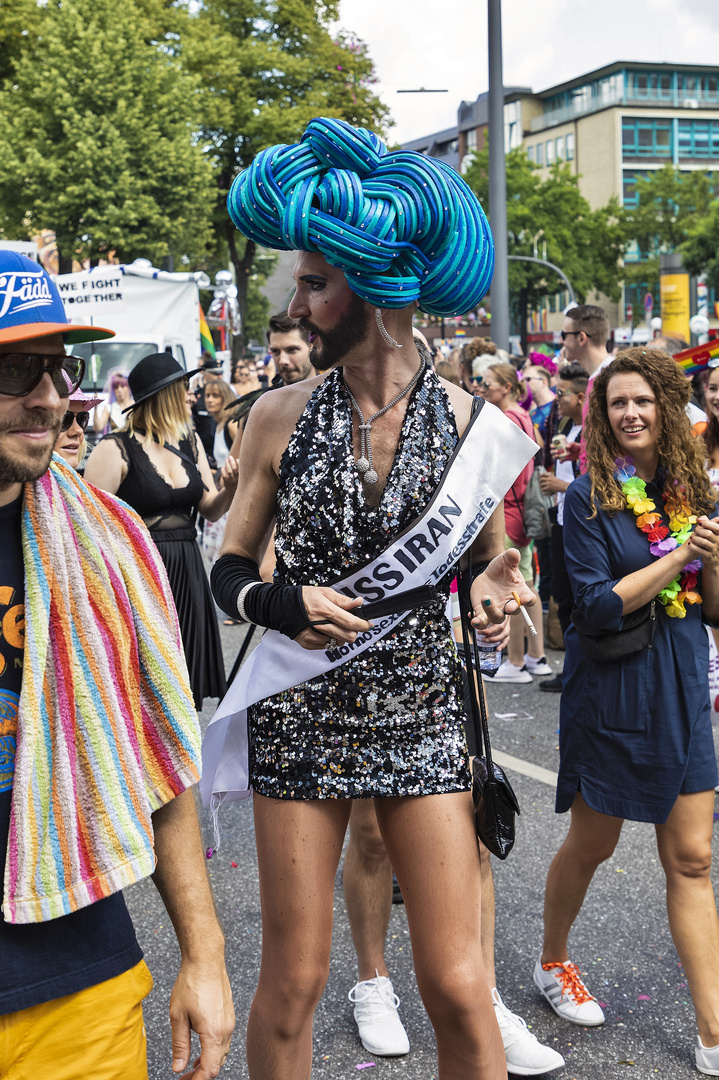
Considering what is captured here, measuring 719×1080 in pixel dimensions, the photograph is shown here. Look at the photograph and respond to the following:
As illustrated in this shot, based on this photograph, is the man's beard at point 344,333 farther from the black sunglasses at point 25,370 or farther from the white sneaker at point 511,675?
the white sneaker at point 511,675

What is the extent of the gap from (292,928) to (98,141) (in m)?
24.6

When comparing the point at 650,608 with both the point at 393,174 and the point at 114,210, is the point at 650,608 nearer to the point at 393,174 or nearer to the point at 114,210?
the point at 393,174

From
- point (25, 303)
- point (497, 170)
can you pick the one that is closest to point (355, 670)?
point (25, 303)

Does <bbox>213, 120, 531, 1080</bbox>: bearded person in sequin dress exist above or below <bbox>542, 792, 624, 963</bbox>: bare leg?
above

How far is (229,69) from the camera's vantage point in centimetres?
3164

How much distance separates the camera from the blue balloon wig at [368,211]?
83.0 inches

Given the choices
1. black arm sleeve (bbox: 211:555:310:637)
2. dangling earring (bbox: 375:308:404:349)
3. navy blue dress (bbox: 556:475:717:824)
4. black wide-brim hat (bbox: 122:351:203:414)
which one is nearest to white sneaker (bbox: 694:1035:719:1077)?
navy blue dress (bbox: 556:475:717:824)

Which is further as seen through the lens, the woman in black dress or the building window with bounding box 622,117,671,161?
the building window with bounding box 622,117,671,161

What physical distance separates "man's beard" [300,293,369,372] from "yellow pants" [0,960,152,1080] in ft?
4.11

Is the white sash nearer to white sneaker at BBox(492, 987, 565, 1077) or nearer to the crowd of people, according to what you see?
the crowd of people

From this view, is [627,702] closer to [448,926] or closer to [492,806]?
[492,806]

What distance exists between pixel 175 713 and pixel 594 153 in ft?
298

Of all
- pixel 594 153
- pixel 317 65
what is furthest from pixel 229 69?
pixel 594 153

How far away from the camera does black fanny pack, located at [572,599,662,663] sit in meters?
2.94
